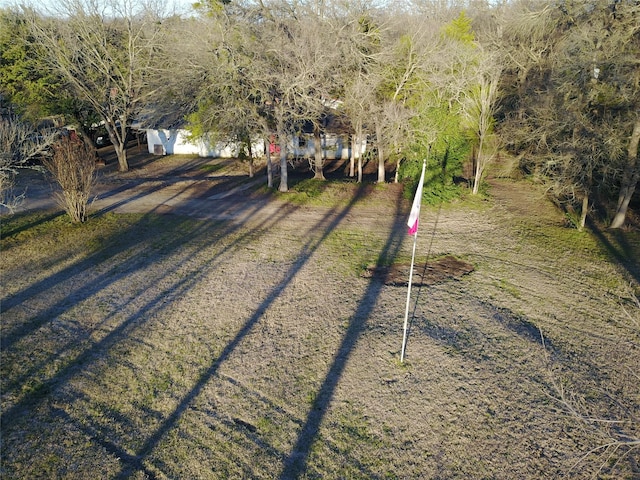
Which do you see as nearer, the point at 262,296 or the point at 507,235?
the point at 262,296

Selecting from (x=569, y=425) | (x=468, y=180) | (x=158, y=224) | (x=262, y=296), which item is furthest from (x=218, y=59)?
(x=569, y=425)

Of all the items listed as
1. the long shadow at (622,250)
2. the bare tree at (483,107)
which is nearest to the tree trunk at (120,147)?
the bare tree at (483,107)

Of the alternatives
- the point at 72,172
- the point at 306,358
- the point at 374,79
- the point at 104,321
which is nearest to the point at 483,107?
the point at 374,79

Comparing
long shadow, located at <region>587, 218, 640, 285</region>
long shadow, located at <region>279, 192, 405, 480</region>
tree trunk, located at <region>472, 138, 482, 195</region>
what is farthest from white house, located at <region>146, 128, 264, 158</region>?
long shadow, located at <region>587, 218, 640, 285</region>

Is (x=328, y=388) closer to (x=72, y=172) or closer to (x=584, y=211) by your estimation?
(x=72, y=172)

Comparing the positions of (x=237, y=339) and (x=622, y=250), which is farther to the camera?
(x=622, y=250)

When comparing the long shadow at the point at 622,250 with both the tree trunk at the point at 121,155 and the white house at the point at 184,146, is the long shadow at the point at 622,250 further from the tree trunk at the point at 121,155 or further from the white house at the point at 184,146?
the tree trunk at the point at 121,155

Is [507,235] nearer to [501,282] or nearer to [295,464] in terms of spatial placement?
[501,282]

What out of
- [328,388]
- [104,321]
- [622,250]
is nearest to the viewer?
[328,388]
